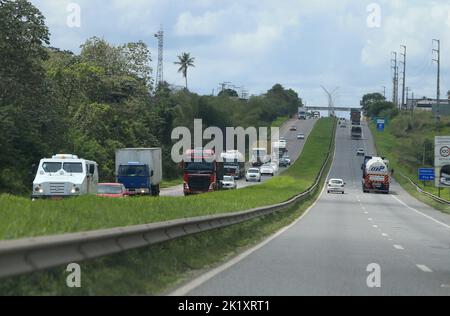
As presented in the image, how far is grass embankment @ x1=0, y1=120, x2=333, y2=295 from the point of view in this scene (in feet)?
33.0

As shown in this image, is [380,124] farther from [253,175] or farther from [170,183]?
[170,183]

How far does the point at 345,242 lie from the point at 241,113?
173m

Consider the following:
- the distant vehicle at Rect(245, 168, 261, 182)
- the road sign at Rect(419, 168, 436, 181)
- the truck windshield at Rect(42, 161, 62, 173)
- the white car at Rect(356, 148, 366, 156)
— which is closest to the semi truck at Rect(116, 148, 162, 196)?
the truck windshield at Rect(42, 161, 62, 173)

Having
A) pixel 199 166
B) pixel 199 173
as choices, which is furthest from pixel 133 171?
pixel 199 166

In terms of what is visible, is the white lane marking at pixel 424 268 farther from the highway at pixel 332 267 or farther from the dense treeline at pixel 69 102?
the dense treeline at pixel 69 102

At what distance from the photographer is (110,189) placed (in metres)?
42.0

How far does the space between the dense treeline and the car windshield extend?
9886mm

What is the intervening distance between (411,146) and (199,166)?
88.2 metres

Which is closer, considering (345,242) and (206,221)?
(206,221)

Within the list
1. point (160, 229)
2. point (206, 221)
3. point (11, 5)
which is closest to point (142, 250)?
point (160, 229)

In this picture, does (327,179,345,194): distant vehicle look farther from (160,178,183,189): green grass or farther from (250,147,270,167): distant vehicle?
(250,147,270,167): distant vehicle

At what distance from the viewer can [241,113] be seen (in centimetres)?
19575
